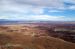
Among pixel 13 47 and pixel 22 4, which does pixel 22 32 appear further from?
pixel 22 4

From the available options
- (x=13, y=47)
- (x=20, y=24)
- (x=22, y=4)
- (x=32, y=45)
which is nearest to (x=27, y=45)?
(x=32, y=45)

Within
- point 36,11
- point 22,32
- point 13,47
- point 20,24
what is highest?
point 36,11

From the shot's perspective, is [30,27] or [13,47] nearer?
[13,47]

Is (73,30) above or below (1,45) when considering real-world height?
above

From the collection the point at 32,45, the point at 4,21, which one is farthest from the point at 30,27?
the point at 4,21

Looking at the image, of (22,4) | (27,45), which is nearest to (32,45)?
(27,45)

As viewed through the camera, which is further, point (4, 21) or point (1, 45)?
point (4, 21)

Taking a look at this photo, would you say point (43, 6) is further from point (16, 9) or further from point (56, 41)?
point (56, 41)

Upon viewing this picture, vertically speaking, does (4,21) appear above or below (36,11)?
below
